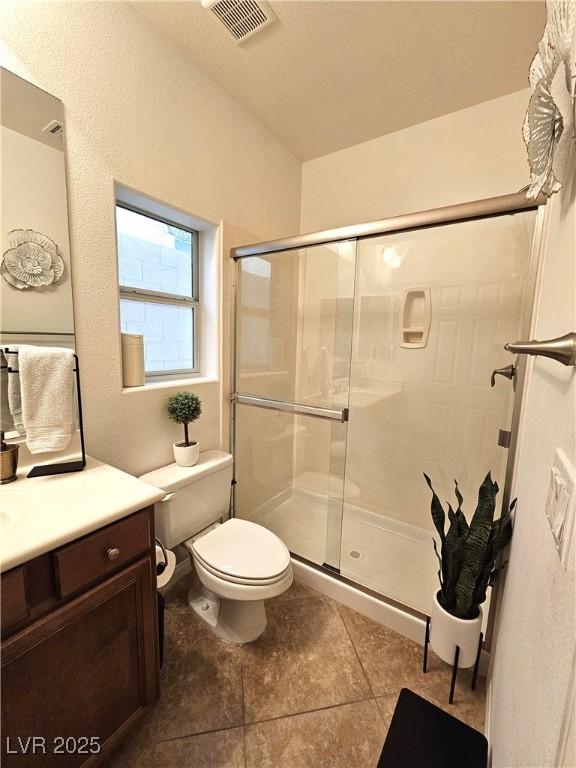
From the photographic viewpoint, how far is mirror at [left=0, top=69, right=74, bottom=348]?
1000 mm

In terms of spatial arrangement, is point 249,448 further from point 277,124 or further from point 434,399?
point 277,124

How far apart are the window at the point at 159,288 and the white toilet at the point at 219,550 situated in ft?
1.99

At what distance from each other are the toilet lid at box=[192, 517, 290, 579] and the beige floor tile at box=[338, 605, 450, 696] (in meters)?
0.53

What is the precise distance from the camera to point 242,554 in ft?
4.42

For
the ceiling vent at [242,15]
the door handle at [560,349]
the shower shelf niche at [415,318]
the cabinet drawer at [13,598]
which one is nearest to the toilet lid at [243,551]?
the cabinet drawer at [13,598]

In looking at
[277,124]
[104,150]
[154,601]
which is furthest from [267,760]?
[277,124]

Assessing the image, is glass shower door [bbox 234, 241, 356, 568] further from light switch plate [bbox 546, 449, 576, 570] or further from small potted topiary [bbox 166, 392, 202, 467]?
light switch plate [bbox 546, 449, 576, 570]

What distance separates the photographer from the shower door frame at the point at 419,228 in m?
1.12

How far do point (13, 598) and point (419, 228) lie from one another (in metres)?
1.72

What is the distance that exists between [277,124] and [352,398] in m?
1.75

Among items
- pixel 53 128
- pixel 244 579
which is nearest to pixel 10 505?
pixel 244 579

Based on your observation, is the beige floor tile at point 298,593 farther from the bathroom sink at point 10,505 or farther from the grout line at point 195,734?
the bathroom sink at point 10,505

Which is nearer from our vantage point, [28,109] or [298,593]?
[28,109]

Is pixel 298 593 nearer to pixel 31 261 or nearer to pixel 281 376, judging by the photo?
pixel 281 376
